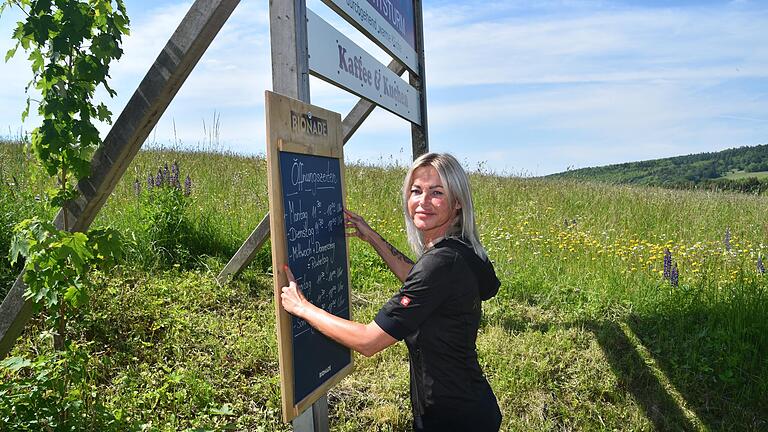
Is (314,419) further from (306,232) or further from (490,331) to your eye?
(490,331)

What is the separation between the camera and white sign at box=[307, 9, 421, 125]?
309 cm

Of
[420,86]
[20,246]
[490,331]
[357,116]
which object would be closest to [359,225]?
[20,246]

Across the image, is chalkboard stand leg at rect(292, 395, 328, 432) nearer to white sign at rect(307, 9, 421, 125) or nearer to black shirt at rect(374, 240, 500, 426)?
black shirt at rect(374, 240, 500, 426)

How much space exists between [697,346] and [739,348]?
325 mm

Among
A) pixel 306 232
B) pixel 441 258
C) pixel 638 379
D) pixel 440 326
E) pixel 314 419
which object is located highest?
pixel 306 232

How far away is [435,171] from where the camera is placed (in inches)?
112

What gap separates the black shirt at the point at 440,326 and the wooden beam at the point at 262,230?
270cm

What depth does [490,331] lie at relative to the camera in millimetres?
5695

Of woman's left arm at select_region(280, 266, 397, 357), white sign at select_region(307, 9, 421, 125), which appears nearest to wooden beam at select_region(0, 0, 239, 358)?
white sign at select_region(307, 9, 421, 125)

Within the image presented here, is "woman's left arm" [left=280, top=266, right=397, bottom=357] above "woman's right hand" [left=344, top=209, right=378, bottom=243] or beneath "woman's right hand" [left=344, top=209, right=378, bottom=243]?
beneath

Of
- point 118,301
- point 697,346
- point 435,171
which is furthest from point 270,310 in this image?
point 697,346

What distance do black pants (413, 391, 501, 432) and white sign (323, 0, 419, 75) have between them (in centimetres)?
215

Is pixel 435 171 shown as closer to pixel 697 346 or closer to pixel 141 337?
pixel 141 337

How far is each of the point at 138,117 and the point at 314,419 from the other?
177 cm
